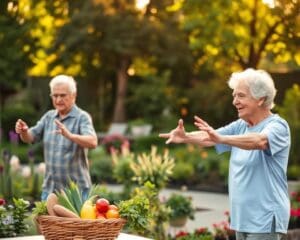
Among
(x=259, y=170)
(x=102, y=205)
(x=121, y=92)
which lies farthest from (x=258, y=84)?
(x=121, y=92)

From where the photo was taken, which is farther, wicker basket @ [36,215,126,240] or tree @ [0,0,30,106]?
tree @ [0,0,30,106]

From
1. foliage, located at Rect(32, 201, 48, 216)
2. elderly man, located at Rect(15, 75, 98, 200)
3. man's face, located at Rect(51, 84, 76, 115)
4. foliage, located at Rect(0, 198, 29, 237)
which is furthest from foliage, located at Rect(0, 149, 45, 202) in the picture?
foliage, located at Rect(32, 201, 48, 216)

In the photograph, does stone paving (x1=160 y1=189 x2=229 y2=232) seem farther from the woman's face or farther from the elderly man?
the woman's face

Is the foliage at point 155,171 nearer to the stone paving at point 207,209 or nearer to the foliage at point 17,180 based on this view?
the stone paving at point 207,209

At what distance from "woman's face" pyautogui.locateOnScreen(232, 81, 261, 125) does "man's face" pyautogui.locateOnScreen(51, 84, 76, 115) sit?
248cm

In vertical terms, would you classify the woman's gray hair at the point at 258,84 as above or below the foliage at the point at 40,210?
above

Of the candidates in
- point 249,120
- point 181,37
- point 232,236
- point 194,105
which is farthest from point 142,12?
point 249,120

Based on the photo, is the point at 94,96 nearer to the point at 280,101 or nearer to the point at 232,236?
the point at 280,101

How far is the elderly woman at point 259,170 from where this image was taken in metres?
5.36

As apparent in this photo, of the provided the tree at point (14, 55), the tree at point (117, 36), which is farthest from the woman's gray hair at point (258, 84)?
the tree at point (117, 36)

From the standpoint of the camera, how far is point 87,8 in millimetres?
34438

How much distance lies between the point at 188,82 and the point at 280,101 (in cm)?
1590

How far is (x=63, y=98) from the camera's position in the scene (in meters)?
7.74

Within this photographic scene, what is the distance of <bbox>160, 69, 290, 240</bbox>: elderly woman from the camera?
17.6 ft
